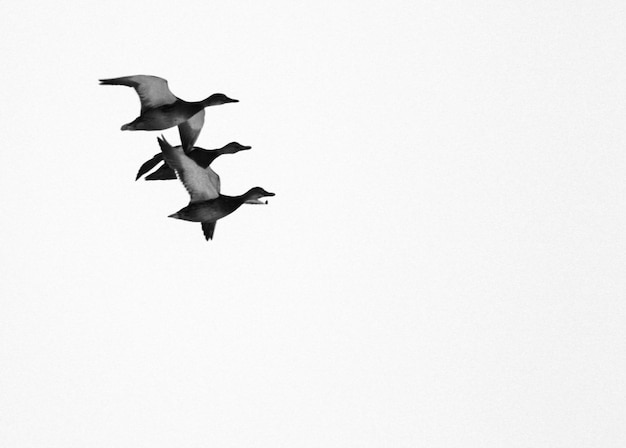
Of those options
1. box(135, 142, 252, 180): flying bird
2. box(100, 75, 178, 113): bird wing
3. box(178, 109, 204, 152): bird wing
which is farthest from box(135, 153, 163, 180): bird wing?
box(100, 75, 178, 113): bird wing

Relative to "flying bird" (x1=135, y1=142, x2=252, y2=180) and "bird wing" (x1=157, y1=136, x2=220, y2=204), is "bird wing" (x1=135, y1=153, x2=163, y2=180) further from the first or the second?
"bird wing" (x1=157, y1=136, x2=220, y2=204)

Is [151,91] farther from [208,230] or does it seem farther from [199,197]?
[208,230]

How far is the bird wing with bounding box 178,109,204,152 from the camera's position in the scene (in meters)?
20.2

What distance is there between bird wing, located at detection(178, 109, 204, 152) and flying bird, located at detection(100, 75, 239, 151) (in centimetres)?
35

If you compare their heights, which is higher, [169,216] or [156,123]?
[156,123]

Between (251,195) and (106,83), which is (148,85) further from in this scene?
(251,195)

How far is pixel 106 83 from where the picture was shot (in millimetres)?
19094

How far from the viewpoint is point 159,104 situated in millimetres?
19484

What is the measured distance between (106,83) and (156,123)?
1.08m

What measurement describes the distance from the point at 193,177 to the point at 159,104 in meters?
1.59

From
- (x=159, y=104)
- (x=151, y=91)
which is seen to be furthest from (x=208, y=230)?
(x=151, y=91)

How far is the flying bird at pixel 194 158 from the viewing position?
1953 centimetres

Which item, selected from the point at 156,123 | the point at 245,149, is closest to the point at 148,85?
the point at 156,123

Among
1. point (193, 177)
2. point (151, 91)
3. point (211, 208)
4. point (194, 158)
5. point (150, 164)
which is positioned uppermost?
point (151, 91)
